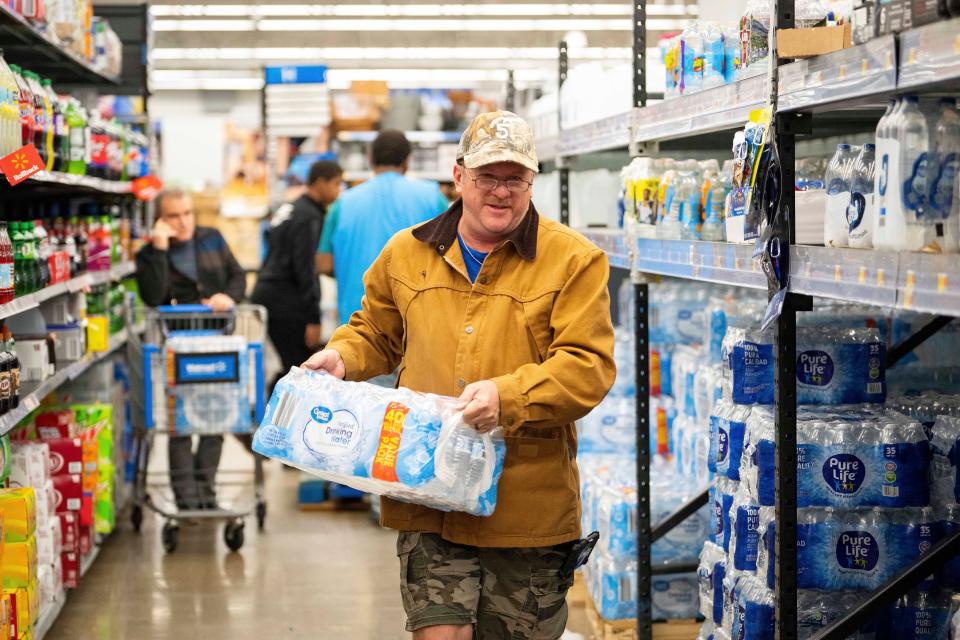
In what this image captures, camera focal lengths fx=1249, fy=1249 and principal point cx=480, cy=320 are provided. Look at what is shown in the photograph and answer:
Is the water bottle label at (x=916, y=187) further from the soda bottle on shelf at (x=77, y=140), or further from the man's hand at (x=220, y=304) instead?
the man's hand at (x=220, y=304)

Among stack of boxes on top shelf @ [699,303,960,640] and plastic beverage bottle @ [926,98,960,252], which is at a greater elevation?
plastic beverage bottle @ [926,98,960,252]

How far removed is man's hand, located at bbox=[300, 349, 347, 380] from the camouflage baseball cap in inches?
22.2

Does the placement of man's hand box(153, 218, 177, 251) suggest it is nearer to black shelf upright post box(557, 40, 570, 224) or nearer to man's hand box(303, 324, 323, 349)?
man's hand box(303, 324, 323, 349)

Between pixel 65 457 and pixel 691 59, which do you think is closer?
pixel 691 59

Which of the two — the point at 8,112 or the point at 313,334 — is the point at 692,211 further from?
the point at 313,334

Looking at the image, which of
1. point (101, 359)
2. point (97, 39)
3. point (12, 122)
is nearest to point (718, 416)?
point (12, 122)

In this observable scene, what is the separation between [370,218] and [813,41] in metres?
4.20

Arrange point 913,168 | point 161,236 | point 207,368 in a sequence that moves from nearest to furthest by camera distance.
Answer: point 913,168 < point 207,368 < point 161,236

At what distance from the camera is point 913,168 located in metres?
2.26

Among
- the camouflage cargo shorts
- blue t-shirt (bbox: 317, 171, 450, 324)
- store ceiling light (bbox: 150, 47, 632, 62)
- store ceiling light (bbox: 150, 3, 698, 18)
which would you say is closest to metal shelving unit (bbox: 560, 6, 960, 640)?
the camouflage cargo shorts

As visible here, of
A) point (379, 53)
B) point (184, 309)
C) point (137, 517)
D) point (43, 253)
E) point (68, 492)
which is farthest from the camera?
point (379, 53)

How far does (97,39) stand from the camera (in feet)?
22.9

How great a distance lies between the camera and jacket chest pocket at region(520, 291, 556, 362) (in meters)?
2.88

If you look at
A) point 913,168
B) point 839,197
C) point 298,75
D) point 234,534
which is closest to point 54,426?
point 234,534
